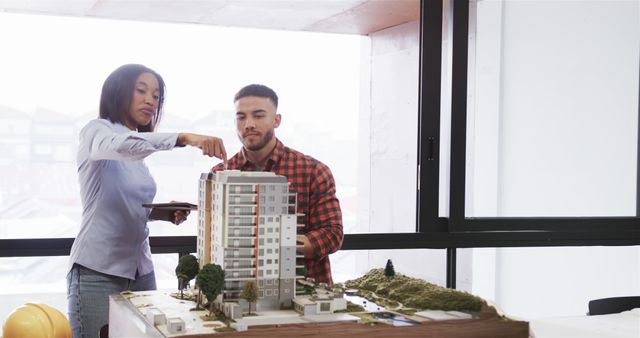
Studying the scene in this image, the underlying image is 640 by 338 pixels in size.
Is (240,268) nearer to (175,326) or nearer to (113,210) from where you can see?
(175,326)

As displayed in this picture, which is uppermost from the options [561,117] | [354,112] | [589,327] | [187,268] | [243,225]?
[354,112]

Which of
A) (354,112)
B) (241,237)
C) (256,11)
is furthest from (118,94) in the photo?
(354,112)

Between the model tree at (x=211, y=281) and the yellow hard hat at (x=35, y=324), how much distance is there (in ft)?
1.81

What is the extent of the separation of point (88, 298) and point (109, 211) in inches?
11.2

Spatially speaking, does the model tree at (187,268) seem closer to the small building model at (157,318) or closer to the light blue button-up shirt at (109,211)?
the small building model at (157,318)

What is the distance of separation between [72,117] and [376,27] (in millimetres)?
2407

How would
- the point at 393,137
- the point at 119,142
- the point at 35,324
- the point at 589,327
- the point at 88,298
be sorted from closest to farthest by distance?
the point at 35,324 → the point at 119,142 → the point at 88,298 → the point at 589,327 → the point at 393,137

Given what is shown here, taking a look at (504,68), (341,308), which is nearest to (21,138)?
(341,308)

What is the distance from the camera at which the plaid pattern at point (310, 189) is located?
261 centimetres

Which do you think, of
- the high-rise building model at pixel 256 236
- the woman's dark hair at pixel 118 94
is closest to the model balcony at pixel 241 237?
the high-rise building model at pixel 256 236

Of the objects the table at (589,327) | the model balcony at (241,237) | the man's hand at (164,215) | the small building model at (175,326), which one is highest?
the man's hand at (164,215)

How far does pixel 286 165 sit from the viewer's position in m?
2.65

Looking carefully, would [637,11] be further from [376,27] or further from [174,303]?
[174,303]

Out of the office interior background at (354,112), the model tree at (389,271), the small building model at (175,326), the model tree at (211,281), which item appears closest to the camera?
the small building model at (175,326)
